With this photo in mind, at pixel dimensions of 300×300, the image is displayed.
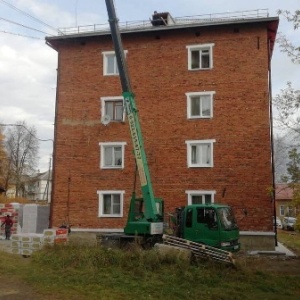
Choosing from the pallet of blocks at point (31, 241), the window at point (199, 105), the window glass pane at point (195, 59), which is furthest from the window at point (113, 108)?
the pallet of blocks at point (31, 241)

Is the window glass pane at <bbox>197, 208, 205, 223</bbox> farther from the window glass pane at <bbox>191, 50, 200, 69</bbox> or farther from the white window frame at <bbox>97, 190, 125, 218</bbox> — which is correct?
the window glass pane at <bbox>191, 50, 200, 69</bbox>

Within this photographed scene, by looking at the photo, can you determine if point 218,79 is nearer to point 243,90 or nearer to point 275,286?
point 243,90

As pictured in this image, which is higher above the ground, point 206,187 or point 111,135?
point 111,135

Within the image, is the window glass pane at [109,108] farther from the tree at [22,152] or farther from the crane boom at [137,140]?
the tree at [22,152]

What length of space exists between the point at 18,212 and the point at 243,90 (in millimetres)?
16625

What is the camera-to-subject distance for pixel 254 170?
72.1 ft

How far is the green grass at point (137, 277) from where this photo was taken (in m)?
10.4

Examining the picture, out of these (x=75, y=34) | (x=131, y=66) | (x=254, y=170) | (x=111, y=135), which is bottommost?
(x=254, y=170)

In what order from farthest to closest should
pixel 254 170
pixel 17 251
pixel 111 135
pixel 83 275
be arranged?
pixel 111 135 < pixel 254 170 < pixel 17 251 < pixel 83 275

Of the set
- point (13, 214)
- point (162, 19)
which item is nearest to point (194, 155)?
point (162, 19)

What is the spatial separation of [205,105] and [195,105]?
1.82ft

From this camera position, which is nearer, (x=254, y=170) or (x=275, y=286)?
(x=275, y=286)

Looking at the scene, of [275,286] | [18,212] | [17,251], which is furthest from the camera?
[18,212]

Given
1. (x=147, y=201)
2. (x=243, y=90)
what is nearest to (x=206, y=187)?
(x=243, y=90)
